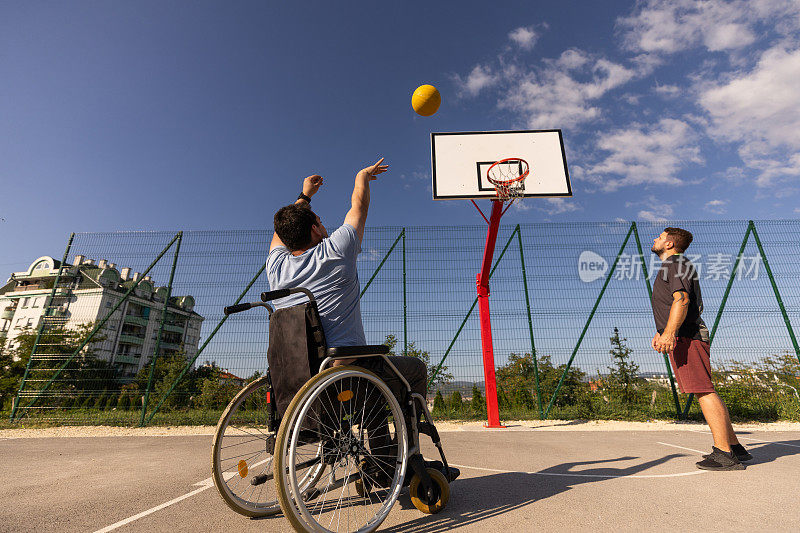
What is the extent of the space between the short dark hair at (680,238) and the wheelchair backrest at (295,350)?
3.29 m

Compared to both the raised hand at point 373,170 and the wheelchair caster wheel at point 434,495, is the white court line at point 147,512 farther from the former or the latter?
the raised hand at point 373,170

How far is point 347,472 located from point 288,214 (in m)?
1.31

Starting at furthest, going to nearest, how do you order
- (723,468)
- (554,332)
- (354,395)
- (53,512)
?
(554,332), (723,468), (53,512), (354,395)

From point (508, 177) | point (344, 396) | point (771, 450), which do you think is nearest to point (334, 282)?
point (344, 396)

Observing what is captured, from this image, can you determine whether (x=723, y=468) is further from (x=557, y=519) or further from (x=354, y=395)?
(x=354, y=395)

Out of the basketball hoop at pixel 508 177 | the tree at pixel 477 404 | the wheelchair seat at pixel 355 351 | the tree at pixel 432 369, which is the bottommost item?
the tree at pixel 477 404

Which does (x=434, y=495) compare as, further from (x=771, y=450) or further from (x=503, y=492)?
(x=771, y=450)

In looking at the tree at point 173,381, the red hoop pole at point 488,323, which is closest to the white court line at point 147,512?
the red hoop pole at point 488,323

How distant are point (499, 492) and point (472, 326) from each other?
437 cm

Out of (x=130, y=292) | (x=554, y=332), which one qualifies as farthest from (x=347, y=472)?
(x=130, y=292)

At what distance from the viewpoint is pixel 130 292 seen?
6.96m

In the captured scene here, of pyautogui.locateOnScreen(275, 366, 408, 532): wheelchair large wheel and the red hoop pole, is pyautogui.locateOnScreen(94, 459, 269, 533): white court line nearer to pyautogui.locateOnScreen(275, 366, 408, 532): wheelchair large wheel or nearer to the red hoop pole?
pyautogui.locateOnScreen(275, 366, 408, 532): wheelchair large wheel

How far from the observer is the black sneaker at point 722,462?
2.73 metres

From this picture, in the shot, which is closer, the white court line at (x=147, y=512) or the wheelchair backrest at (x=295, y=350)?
the wheelchair backrest at (x=295, y=350)
